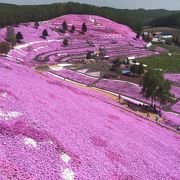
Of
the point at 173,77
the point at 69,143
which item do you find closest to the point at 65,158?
the point at 69,143

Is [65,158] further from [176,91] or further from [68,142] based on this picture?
[176,91]

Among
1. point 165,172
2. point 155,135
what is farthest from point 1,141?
point 155,135

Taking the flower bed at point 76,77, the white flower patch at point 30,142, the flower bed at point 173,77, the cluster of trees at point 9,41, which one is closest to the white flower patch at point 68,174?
the white flower patch at point 30,142

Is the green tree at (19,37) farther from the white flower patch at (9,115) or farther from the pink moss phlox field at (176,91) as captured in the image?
the white flower patch at (9,115)

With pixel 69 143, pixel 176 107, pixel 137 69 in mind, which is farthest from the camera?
pixel 137 69

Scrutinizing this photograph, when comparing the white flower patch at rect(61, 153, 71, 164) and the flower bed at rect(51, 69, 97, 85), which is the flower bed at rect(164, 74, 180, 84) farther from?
the white flower patch at rect(61, 153, 71, 164)
